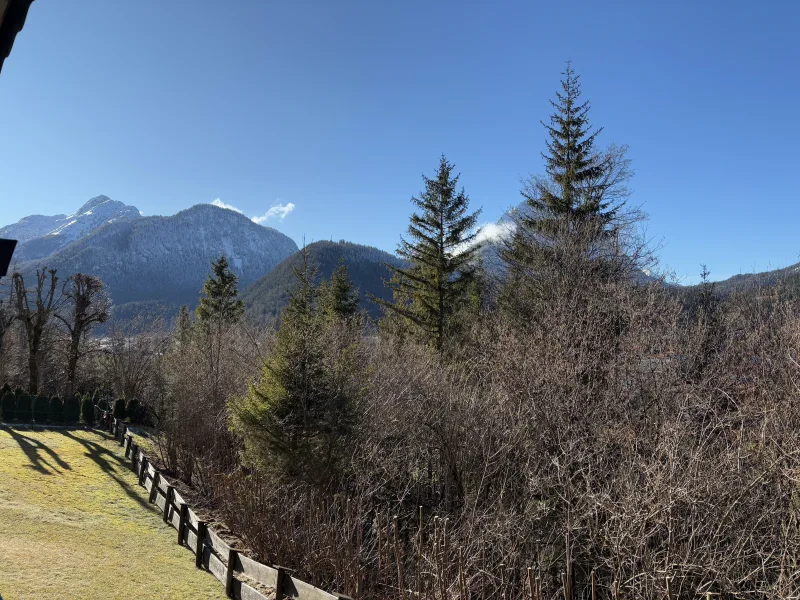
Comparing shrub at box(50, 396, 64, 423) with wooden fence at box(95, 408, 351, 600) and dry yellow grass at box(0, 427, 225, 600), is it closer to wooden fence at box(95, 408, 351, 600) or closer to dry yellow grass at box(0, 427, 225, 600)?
dry yellow grass at box(0, 427, 225, 600)

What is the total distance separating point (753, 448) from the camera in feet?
27.9

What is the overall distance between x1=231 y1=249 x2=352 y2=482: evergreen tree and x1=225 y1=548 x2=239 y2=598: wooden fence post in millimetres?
2201

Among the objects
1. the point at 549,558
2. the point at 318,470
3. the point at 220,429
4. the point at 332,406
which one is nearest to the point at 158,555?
the point at 318,470

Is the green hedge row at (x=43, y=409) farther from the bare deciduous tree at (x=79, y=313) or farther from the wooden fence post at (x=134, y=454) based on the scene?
the wooden fence post at (x=134, y=454)

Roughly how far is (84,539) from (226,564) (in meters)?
3.74

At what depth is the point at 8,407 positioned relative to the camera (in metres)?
26.5

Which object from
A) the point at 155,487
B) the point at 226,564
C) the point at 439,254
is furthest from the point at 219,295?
the point at 226,564

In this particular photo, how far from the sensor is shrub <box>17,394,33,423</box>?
2664cm

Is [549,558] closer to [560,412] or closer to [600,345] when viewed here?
[560,412]

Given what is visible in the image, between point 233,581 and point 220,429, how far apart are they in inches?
324

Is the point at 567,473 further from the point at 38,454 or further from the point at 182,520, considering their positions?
the point at 38,454

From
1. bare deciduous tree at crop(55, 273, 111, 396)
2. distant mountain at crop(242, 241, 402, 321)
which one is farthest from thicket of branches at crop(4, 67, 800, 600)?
distant mountain at crop(242, 241, 402, 321)

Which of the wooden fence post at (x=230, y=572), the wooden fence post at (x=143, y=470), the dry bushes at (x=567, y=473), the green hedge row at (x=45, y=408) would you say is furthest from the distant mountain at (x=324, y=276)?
the wooden fence post at (x=230, y=572)

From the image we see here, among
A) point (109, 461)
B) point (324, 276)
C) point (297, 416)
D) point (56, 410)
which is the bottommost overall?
point (109, 461)
